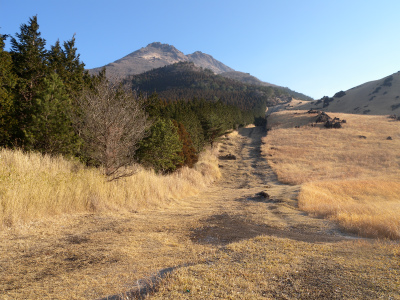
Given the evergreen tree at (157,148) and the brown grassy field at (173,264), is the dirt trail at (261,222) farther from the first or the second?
the evergreen tree at (157,148)

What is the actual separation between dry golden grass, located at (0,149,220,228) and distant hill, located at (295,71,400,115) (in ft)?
283

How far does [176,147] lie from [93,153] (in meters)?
8.59

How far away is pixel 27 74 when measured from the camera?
1772cm

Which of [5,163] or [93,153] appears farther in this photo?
[93,153]

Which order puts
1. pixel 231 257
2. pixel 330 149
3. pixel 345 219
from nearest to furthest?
1. pixel 231 257
2. pixel 345 219
3. pixel 330 149

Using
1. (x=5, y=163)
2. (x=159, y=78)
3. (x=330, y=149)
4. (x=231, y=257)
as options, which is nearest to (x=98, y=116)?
(x=5, y=163)

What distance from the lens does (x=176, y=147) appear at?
18375 millimetres

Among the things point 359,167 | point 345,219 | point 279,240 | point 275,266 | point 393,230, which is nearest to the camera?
point 275,266

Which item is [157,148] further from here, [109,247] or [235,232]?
[109,247]

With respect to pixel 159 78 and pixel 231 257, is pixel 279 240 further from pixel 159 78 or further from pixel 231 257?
pixel 159 78

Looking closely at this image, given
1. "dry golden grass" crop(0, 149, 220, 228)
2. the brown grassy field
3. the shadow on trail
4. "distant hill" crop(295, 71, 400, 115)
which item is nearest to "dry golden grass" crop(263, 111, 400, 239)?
the shadow on trail

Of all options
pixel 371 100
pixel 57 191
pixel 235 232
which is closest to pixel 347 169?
pixel 235 232

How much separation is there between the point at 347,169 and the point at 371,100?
79.9 meters

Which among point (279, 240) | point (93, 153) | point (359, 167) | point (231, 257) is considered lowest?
point (359, 167)
